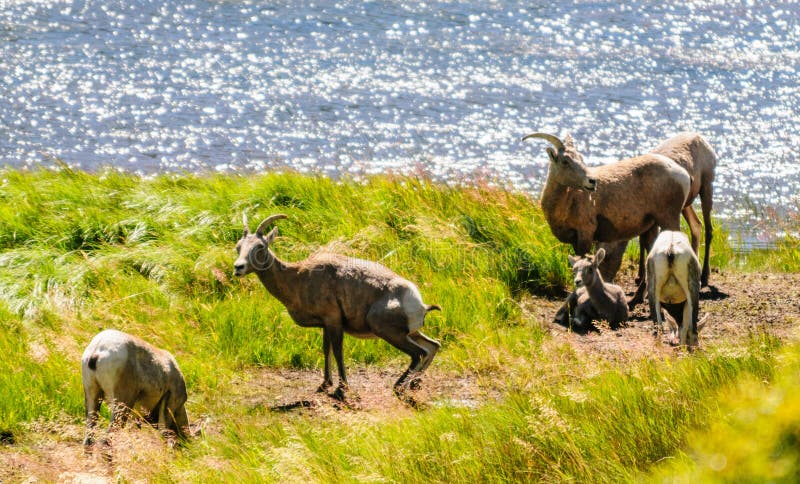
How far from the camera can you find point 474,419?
243 inches

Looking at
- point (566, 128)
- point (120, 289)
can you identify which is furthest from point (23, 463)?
point (566, 128)

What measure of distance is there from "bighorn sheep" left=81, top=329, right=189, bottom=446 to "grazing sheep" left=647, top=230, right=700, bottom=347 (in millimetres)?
3895

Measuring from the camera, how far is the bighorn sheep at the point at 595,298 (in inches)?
370

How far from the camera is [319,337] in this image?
30.9 ft

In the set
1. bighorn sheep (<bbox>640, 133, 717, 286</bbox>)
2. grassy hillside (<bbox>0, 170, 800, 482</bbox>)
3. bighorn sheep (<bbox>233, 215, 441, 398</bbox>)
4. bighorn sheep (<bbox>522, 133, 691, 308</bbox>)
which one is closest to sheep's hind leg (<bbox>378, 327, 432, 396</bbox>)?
bighorn sheep (<bbox>233, 215, 441, 398</bbox>)

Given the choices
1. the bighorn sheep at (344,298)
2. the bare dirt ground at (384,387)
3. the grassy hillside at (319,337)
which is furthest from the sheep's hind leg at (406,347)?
the grassy hillside at (319,337)

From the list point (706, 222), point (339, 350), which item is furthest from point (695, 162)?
point (339, 350)

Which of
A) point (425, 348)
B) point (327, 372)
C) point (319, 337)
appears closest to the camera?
point (425, 348)

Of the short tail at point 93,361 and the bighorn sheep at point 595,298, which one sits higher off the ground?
the short tail at point 93,361

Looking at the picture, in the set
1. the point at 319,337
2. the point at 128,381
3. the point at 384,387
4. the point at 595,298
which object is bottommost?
the point at 384,387

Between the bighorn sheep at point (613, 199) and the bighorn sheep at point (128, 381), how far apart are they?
4.75 meters

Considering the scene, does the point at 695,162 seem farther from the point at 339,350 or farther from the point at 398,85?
the point at 398,85

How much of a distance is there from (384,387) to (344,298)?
0.92 m

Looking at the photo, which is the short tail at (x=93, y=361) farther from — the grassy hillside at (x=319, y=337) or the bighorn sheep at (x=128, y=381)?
the grassy hillside at (x=319, y=337)
